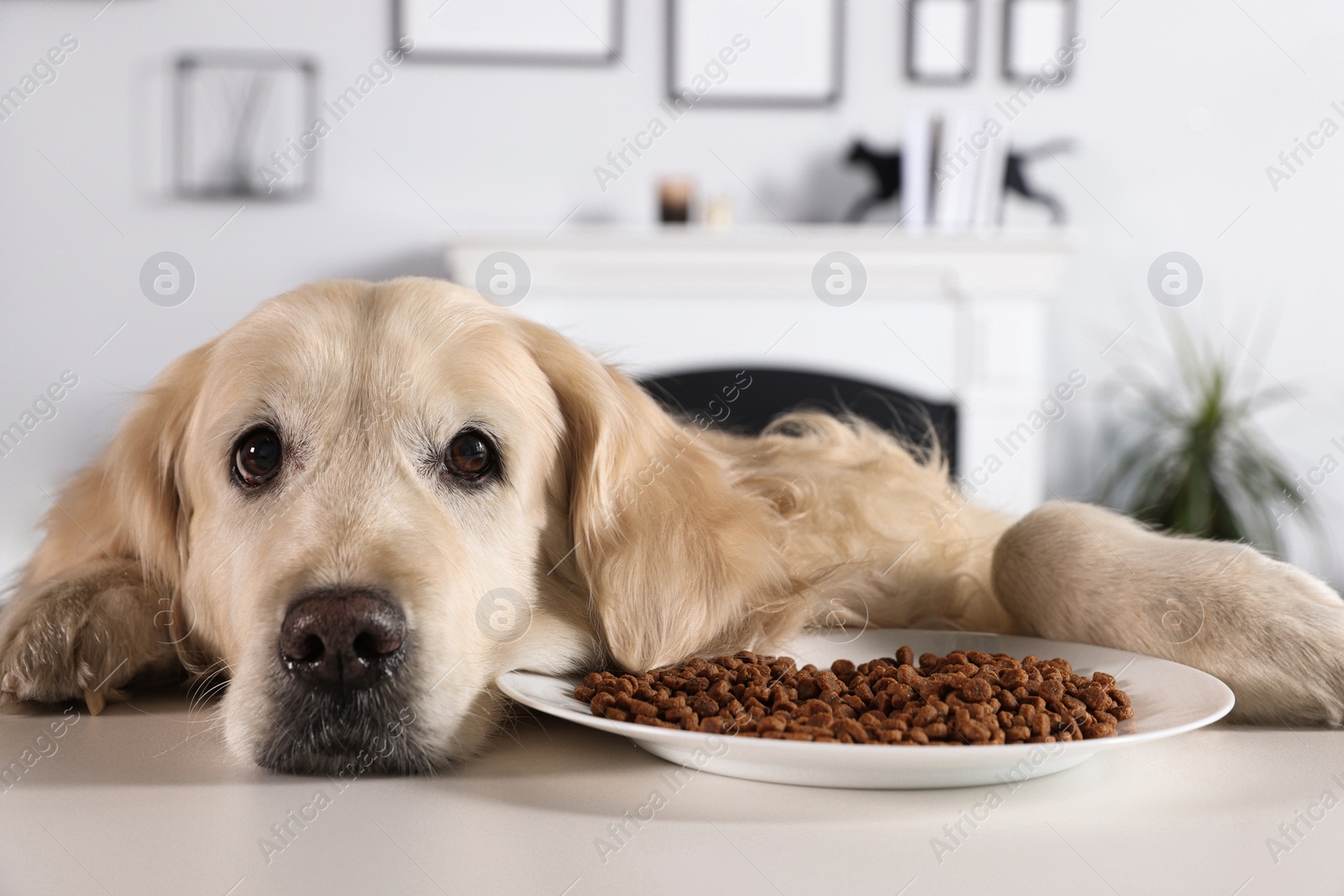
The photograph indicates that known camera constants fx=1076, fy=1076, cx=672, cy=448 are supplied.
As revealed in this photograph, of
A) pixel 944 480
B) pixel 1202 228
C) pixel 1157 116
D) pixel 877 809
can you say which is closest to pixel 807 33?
pixel 1157 116

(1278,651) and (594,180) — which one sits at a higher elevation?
A: (594,180)

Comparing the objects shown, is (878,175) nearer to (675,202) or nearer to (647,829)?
(675,202)

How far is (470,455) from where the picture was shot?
121 cm

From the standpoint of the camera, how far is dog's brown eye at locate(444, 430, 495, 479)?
120cm

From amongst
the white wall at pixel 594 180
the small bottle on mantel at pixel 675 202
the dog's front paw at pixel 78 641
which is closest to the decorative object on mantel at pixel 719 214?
the small bottle on mantel at pixel 675 202

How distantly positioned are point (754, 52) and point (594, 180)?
0.99m

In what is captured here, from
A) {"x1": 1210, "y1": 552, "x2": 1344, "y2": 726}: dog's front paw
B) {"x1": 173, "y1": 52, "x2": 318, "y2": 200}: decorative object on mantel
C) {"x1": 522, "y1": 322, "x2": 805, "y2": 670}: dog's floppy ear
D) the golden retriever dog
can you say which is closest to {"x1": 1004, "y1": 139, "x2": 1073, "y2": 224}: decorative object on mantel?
{"x1": 173, "y1": 52, "x2": 318, "y2": 200}: decorative object on mantel

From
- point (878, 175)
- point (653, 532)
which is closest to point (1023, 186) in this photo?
point (878, 175)

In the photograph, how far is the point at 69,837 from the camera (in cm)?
80

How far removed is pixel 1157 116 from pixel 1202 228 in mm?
592

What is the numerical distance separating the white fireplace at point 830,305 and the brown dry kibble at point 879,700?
370cm

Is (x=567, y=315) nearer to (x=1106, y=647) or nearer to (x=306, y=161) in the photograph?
(x=306, y=161)

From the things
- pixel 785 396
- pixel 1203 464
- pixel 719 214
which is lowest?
pixel 1203 464

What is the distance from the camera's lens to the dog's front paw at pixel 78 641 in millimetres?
1154
